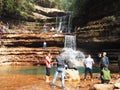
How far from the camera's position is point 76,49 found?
141 feet

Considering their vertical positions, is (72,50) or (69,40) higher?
(69,40)

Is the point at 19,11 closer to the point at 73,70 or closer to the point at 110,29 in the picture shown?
the point at 110,29

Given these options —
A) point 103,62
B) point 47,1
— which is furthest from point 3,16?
point 103,62

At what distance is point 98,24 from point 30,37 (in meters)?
11.0

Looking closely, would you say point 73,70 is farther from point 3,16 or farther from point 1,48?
point 3,16

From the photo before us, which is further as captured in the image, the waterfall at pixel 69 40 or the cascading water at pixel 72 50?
the waterfall at pixel 69 40

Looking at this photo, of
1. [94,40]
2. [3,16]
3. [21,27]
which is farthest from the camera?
[3,16]

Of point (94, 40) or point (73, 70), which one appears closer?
point (73, 70)

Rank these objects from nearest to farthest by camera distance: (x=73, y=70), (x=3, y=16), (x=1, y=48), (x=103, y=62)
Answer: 1. (x=103, y=62)
2. (x=73, y=70)
3. (x=1, y=48)
4. (x=3, y=16)

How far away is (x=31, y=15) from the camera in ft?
193

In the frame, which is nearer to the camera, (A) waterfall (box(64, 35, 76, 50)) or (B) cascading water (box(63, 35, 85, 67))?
(B) cascading water (box(63, 35, 85, 67))

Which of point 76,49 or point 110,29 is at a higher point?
point 110,29

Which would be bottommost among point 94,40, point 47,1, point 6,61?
point 6,61

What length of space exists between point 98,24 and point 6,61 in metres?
13.7
